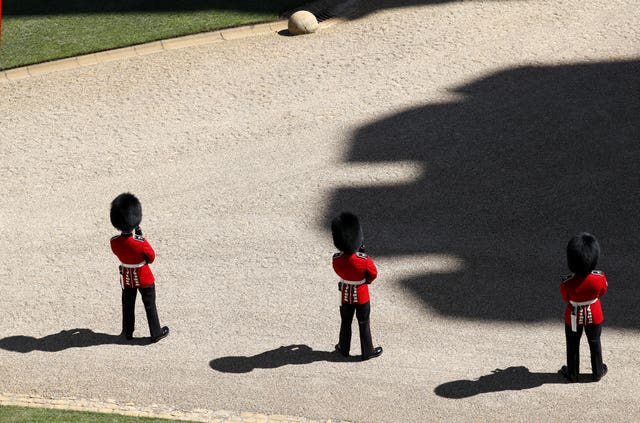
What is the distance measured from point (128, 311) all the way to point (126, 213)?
113 cm

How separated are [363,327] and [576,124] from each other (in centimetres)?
627

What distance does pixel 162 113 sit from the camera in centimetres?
1694

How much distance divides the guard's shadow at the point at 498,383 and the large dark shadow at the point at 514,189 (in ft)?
3.54

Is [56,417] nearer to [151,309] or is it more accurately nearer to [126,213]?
[151,309]

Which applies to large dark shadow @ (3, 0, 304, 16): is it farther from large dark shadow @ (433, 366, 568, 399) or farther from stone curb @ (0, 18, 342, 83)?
large dark shadow @ (433, 366, 568, 399)

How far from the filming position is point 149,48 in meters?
18.9

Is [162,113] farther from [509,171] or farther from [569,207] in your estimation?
[569,207]

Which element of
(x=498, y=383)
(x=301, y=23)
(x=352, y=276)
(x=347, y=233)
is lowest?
(x=498, y=383)

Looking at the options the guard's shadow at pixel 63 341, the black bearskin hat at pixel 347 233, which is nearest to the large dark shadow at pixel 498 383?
the black bearskin hat at pixel 347 233

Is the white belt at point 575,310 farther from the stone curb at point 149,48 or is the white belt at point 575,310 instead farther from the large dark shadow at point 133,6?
the large dark shadow at point 133,6

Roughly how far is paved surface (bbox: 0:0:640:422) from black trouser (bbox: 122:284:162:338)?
194 millimetres

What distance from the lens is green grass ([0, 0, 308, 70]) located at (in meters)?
19.0

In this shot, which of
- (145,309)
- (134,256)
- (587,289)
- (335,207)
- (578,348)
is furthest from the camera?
(335,207)

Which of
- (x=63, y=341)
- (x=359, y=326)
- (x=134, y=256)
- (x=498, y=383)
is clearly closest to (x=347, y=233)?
(x=359, y=326)
